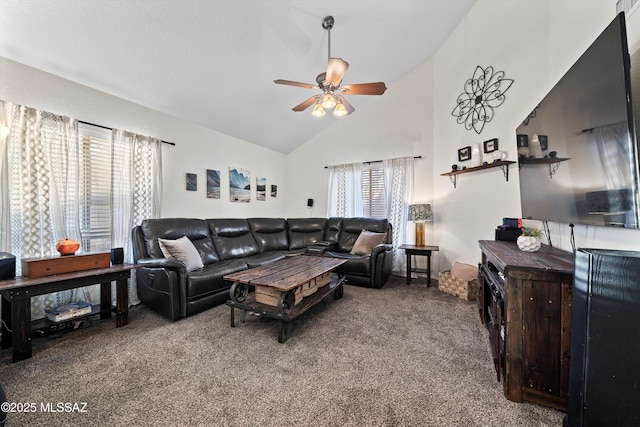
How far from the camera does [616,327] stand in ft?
2.64

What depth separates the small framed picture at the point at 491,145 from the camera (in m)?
2.86

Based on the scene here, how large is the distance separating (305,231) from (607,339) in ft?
12.9

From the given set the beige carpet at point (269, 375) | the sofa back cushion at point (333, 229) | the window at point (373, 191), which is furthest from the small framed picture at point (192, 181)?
the window at point (373, 191)

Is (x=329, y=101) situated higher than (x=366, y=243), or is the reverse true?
(x=329, y=101)

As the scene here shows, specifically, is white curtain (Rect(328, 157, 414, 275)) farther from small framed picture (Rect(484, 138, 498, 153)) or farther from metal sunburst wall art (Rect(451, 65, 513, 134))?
small framed picture (Rect(484, 138, 498, 153))

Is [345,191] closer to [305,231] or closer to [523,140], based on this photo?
[305,231]

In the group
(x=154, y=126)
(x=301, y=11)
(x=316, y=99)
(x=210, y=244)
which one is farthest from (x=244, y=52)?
(x=210, y=244)

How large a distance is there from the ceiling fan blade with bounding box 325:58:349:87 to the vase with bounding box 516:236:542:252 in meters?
1.91

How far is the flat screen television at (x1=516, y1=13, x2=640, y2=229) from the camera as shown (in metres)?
1.05

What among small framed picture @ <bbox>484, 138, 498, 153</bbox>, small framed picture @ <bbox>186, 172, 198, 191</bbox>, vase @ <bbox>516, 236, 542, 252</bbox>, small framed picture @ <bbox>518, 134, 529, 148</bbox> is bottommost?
vase @ <bbox>516, 236, 542, 252</bbox>

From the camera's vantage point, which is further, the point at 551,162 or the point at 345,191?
the point at 345,191

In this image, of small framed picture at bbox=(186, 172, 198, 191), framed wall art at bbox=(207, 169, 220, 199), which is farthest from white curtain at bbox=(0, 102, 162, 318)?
framed wall art at bbox=(207, 169, 220, 199)

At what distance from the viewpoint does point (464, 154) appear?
10.9 feet

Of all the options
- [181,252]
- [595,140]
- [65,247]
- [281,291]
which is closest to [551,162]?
[595,140]
